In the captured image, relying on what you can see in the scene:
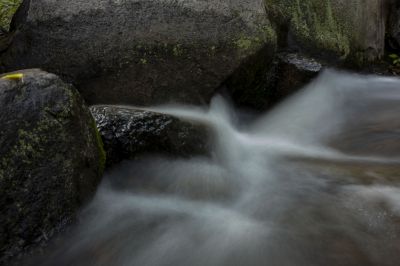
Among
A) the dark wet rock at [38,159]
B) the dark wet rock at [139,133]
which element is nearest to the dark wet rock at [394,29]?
the dark wet rock at [139,133]

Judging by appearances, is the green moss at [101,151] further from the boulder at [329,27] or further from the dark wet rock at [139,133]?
the boulder at [329,27]

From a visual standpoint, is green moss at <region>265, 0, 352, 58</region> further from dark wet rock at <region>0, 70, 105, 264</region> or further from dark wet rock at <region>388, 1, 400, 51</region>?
dark wet rock at <region>0, 70, 105, 264</region>

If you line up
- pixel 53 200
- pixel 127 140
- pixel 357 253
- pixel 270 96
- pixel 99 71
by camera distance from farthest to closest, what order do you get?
pixel 270 96
pixel 99 71
pixel 127 140
pixel 53 200
pixel 357 253

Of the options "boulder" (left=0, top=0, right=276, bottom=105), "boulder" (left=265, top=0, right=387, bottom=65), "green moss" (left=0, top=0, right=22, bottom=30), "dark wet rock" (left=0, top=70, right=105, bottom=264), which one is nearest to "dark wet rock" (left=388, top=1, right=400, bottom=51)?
"boulder" (left=265, top=0, right=387, bottom=65)

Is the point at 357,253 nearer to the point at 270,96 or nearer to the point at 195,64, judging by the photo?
the point at 195,64

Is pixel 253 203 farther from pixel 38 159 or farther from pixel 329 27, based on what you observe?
pixel 329 27

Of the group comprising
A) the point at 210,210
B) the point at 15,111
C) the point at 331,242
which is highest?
the point at 15,111

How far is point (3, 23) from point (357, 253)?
5.55 meters

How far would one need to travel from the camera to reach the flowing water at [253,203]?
2580 millimetres

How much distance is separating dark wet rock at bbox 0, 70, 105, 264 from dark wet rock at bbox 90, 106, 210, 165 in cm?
44

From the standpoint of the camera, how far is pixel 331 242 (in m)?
2.57

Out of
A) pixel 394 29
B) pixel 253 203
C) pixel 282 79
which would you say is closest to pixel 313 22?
pixel 282 79

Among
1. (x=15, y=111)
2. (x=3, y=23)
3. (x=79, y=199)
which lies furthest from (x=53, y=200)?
(x=3, y=23)

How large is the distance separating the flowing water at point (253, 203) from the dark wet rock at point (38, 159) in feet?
0.68
